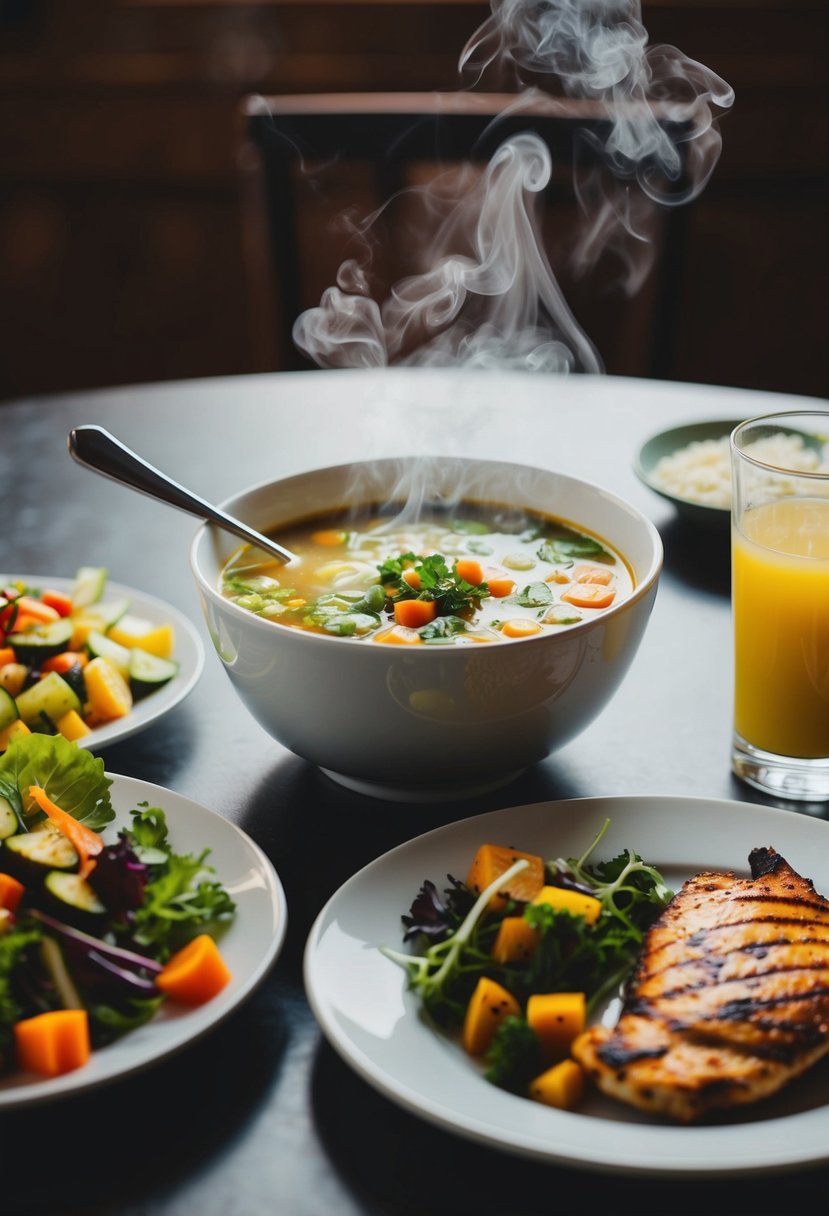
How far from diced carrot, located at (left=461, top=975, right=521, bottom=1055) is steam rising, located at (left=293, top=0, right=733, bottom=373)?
171 cm

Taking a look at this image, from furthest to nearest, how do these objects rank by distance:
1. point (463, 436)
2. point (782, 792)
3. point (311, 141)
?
point (311, 141) < point (463, 436) < point (782, 792)

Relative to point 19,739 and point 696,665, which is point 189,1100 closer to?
point 19,739

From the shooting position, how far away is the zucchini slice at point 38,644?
1.82 metres

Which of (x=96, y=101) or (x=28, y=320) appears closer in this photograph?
(x=96, y=101)

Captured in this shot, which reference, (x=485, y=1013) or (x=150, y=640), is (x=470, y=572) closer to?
(x=150, y=640)

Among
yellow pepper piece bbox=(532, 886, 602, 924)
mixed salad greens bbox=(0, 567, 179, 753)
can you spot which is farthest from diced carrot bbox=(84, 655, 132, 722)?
yellow pepper piece bbox=(532, 886, 602, 924)

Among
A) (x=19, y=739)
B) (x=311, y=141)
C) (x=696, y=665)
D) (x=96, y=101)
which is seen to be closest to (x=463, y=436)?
(x=696, y=665)

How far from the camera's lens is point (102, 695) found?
1719 millimetres

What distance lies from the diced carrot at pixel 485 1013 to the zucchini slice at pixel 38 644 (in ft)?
3.12

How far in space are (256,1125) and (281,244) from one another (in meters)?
2.77

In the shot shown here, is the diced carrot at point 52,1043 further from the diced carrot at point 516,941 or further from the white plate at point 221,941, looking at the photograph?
the diced carrot at point 516,941

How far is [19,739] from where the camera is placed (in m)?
1.42

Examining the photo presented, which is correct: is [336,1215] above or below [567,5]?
below

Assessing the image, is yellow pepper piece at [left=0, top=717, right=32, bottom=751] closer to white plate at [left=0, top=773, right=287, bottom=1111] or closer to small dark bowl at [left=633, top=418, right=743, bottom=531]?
white plate at [left=0, top=773, right=287, bottom=1111]
